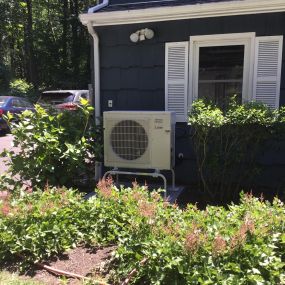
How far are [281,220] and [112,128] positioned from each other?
2.89 m

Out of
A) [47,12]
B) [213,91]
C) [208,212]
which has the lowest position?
[208,212]

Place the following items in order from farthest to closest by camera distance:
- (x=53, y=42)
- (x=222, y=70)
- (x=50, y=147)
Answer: (x=53, y=42)
(x=222, y=70)
(x=50, y=147)

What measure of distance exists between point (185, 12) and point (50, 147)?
2.65 metres

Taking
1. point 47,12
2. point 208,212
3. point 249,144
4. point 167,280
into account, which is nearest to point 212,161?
point 249,144

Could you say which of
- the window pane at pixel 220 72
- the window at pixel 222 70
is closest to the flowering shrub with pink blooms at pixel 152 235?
the window at pixel 222 70

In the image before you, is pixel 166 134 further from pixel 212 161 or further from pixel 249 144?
pixel 249 144

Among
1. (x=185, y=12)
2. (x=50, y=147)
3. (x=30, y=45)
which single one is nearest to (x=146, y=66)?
(x=185, y=12)

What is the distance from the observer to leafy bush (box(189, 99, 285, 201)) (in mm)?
4371

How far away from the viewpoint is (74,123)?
5254mm

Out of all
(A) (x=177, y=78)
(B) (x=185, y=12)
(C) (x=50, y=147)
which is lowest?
(C) (x=50, y=147)

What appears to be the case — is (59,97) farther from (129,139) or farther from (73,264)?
(73,264)

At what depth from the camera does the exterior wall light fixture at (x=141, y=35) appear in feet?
18.2

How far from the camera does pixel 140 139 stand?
512cm

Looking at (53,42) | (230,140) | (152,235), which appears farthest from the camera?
(53,42)
